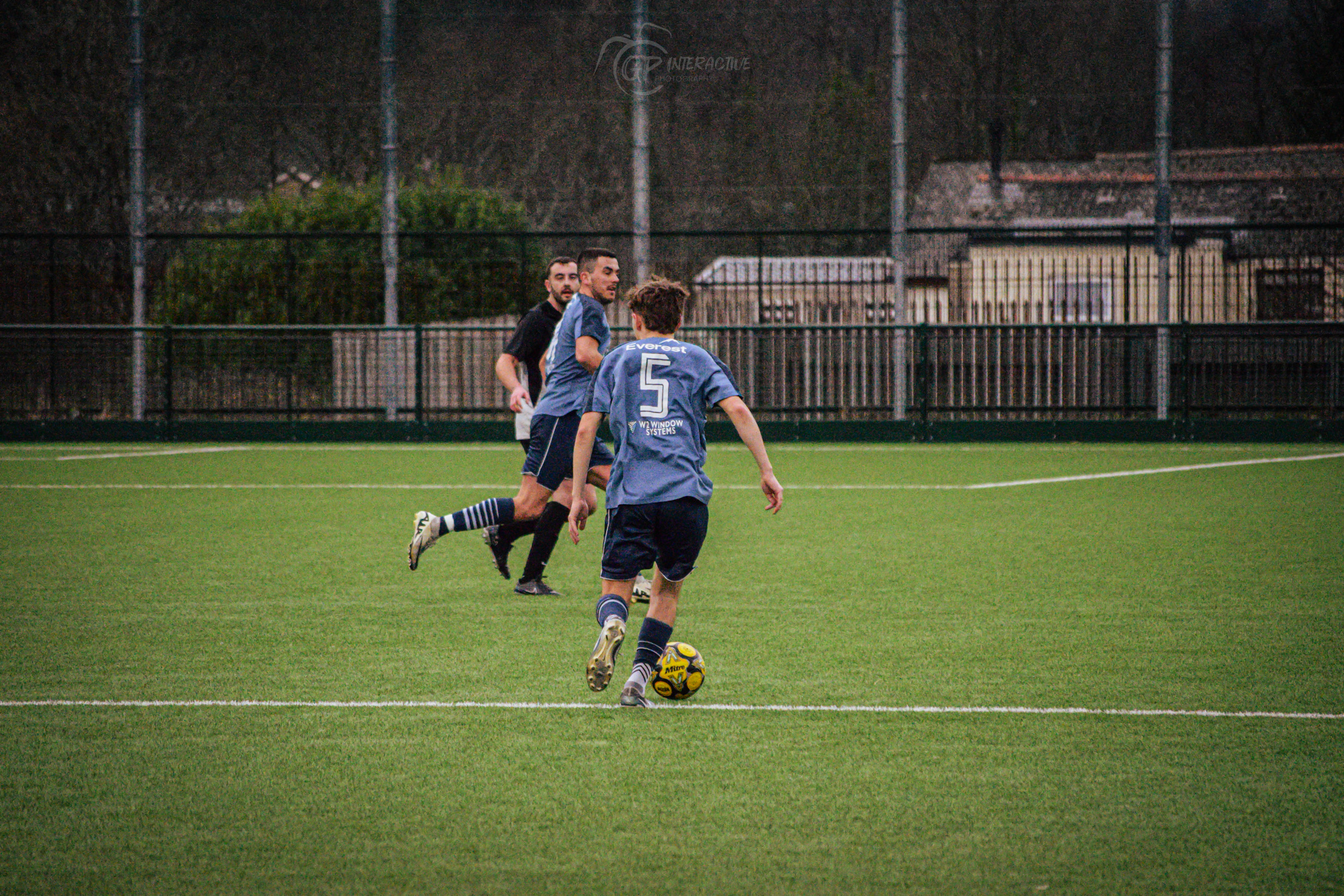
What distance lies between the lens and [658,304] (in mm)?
5602

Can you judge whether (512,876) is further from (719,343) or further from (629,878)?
(719,343)

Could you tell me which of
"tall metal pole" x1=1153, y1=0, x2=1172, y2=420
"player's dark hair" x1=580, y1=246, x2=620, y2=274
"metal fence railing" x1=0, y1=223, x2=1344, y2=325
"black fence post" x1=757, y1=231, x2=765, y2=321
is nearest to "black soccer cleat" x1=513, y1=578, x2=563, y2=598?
"player's dark hair" x1=580, y1=246, x2=620, y2=274

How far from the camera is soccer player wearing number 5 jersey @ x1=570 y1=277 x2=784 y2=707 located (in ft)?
18.2

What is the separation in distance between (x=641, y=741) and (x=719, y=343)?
1636cm

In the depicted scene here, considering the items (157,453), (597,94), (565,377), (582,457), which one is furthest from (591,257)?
(597,94)

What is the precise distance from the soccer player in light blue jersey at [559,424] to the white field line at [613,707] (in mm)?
2528

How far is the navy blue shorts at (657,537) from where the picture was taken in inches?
218

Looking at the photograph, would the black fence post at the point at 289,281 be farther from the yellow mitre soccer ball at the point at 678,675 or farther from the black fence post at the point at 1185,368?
the yellow mitre soccer ball at the point at 678,675

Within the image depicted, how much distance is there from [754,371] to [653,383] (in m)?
15.7

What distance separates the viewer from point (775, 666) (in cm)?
630

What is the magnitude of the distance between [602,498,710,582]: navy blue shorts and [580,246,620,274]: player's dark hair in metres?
2.38

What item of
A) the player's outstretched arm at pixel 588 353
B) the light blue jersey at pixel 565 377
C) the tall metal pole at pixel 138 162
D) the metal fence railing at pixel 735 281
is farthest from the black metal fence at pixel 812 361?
the player's outstretched arm at pixel 588 353
